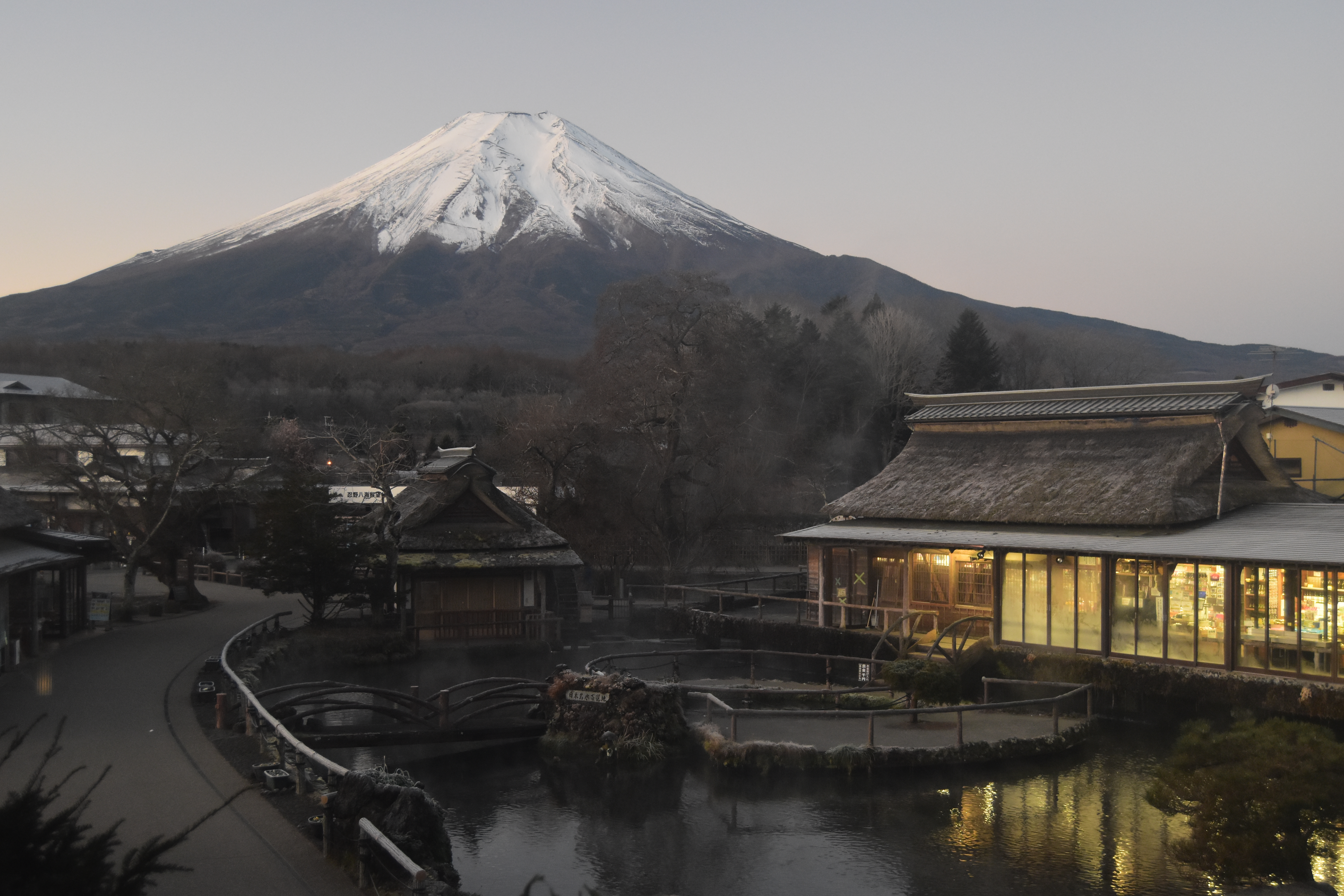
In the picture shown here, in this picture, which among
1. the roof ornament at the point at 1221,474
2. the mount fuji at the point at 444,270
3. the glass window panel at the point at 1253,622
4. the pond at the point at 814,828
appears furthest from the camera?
the mount fuji at the point at 444,270

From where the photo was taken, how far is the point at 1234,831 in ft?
32.3

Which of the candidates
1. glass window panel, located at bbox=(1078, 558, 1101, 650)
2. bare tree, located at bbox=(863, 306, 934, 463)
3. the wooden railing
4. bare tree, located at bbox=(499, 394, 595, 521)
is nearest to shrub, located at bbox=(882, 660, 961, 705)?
the wooden railing

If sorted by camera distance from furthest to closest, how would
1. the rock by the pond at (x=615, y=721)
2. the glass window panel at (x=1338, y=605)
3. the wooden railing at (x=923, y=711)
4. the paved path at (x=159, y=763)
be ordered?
the rock by the pond at (x=615, y=721) → the glass window panel at (x=1338, y=605) → the wooden railing at (x=923, y=711) → the paved path at (x=159, y=763)

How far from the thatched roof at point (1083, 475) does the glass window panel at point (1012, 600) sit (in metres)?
1.29

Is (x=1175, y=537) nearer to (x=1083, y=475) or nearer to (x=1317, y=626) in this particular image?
(x=1317, y=626)

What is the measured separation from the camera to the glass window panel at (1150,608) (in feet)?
63.4

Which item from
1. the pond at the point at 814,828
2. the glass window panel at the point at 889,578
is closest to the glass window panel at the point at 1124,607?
the pond at the point at 814,828

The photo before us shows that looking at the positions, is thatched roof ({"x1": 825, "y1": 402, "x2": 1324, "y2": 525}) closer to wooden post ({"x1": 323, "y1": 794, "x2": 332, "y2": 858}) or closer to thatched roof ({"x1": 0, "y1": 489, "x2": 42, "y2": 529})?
wooden post ({"x1": 323, "y1": 794, "x2": 332, "y2": 858})

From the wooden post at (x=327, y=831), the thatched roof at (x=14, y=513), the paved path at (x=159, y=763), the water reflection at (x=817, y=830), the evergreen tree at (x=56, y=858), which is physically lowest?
the water reflection at (x=817, y=830)

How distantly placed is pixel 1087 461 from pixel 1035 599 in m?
3.97

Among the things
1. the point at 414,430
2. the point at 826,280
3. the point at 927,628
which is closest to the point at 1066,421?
A: the point at 927,628

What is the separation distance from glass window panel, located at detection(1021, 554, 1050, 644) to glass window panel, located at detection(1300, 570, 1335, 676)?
4.77 m

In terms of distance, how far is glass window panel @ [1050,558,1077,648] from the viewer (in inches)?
816

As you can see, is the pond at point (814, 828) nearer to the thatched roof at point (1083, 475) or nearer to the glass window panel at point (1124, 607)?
the glass window panel at point (1124, 607)
